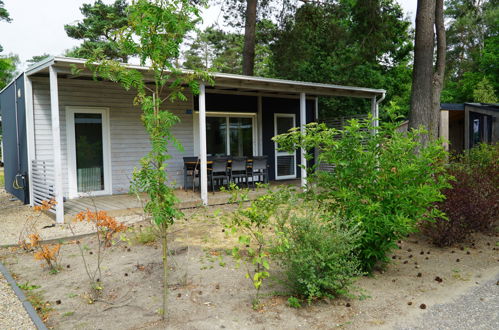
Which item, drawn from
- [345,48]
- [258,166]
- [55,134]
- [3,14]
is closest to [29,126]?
[55,134]

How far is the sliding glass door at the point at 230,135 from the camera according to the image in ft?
31.7

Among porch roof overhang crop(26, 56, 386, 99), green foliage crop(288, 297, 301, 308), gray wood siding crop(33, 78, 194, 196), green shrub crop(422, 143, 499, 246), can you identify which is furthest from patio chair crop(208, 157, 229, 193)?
green foliage crop(288, 297, 301, 308)

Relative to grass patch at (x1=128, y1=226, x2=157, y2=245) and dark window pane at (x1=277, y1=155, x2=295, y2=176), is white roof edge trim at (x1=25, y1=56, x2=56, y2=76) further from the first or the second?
dark window pane at (x1=277, y1=155, x2=295, y2=176)

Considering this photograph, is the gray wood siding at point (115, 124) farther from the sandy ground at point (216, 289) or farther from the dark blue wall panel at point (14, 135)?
the sandy ground at point (216, 289)

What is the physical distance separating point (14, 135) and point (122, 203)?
3.74 metres

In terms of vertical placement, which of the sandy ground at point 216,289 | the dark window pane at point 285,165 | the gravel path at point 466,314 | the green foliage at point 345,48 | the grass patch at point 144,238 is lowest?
the gravel path at point 466,314

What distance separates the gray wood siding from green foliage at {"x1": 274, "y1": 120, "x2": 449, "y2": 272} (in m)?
4.70

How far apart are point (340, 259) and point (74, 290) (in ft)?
7.60

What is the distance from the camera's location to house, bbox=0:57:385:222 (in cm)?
702

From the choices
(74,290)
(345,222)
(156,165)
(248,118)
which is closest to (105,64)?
(156,165)

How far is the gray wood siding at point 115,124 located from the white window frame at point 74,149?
2.8 inches

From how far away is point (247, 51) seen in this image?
13328mm

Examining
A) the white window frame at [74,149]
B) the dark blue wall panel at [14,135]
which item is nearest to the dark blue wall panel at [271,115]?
the white window frame at [74,149]

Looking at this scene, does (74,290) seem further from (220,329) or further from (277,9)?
(277,9)
